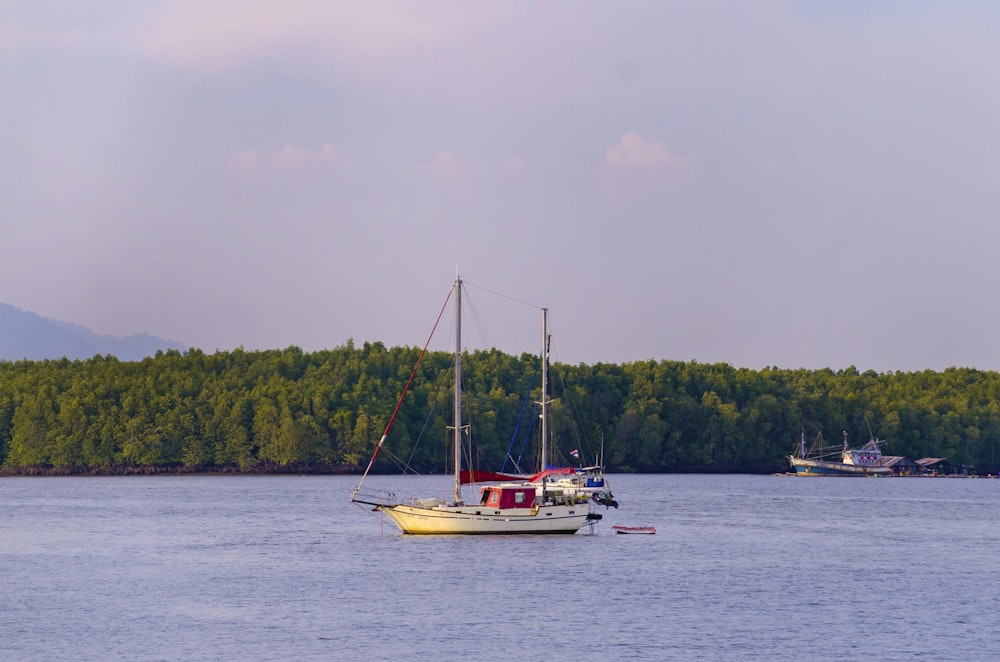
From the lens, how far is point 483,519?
76625mm

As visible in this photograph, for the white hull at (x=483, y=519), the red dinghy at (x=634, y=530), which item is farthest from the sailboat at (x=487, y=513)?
the red dinghy at (x=634, y=530)

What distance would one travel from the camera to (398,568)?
6644cm

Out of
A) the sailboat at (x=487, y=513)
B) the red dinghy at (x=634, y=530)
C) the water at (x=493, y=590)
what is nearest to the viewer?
the water at (x=493, y=590)

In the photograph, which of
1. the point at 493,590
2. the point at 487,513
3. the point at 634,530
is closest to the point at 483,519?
the point at 487,513

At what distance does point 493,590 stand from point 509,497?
18.4 m

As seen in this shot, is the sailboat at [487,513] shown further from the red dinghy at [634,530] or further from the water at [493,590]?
the red dinghy at [634,530]

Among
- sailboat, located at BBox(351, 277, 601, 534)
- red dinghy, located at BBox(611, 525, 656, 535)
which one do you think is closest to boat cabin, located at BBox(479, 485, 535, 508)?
sailboat, located at BBox(351, 277, 601, 534)

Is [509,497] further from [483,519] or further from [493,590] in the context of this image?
[493,590]

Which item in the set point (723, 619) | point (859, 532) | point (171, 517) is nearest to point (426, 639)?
point (723, 619)

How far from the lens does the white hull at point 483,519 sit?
76688mm

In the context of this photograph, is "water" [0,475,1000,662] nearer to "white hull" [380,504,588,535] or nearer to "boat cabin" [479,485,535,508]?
"white hull" [380,504,588,535]

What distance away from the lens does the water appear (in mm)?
46625

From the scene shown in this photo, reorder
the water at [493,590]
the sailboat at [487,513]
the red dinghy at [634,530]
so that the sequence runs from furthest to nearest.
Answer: the red dinghy at [634,530] → the sailboat at [487,513] → the water at [493,590]

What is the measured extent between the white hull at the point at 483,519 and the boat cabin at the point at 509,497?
0.32 metres
